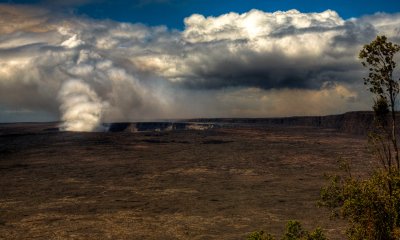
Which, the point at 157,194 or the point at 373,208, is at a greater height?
the point at 373,208

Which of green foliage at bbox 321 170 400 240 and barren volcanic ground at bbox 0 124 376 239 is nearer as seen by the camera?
green foliage at bbox 321 170 400 240

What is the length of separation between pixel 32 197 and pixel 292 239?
92.2ft

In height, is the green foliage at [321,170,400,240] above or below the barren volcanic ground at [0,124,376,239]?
above

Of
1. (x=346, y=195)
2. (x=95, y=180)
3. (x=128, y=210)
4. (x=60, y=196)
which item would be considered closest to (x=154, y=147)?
(x=95, y=180)

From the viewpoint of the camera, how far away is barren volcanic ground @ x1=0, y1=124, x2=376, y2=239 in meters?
25.8

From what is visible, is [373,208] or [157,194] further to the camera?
[157,194]

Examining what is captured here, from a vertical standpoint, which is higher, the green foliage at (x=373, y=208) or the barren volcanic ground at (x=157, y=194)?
the green foliage at (x=373, y=208)

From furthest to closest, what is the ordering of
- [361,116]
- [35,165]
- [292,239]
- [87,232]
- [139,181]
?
[361,116] → [35,165] → [139,181] → [87,232] → [292,239]

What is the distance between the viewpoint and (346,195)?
43.4 ft

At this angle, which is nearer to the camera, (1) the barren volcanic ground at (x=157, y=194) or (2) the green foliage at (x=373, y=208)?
(2) the green foliage at (x=373, y=208)

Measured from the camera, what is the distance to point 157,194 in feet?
123

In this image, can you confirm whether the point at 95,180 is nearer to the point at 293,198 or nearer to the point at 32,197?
the point at 32,197

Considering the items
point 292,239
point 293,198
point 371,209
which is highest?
point 371,209

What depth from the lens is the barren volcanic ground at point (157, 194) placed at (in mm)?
25781
